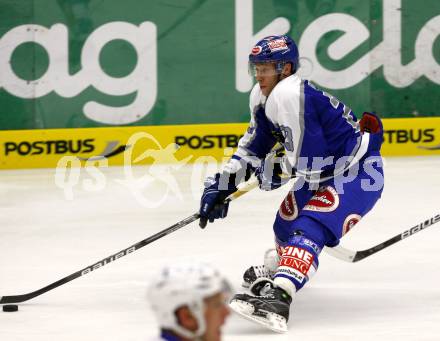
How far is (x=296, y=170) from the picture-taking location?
4.66m

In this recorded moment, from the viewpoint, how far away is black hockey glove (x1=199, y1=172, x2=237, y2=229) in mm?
→ 4914

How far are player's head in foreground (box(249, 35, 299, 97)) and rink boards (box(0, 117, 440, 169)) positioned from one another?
14.5 ft

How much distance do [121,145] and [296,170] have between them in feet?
15.0

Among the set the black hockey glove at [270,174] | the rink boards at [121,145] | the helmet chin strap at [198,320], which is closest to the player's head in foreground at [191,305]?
the helmet chin strap at [198,320]

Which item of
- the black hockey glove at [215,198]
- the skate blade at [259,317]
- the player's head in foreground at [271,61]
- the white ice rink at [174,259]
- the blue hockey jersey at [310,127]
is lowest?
the white ice rink at [174,259]

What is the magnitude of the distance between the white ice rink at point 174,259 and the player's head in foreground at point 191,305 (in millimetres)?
2183

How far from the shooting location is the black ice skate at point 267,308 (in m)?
4.41

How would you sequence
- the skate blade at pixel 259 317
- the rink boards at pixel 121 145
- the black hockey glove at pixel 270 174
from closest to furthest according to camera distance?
1. the skate blade at pixel 259 317
2. the black hockey glove at pixel 270 174
3. the rink boards at pixel 121 145

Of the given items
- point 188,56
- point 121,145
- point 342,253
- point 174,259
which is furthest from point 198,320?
point 188,56

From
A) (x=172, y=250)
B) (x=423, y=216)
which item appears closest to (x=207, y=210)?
(x=172, y=250)

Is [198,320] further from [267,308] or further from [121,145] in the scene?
[121,145]

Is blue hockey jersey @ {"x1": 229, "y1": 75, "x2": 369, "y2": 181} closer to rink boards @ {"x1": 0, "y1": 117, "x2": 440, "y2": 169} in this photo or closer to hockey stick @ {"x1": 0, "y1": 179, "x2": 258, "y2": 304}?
hockey stick @ {"x1": 0, "y1": 179, "x2": 258, "y2": 304}

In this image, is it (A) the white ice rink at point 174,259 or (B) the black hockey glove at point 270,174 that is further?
(B) the black hockey glove at point 270,174

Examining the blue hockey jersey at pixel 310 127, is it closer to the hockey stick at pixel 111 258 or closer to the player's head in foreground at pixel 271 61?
the player's head in foreground at pixel 271 61
